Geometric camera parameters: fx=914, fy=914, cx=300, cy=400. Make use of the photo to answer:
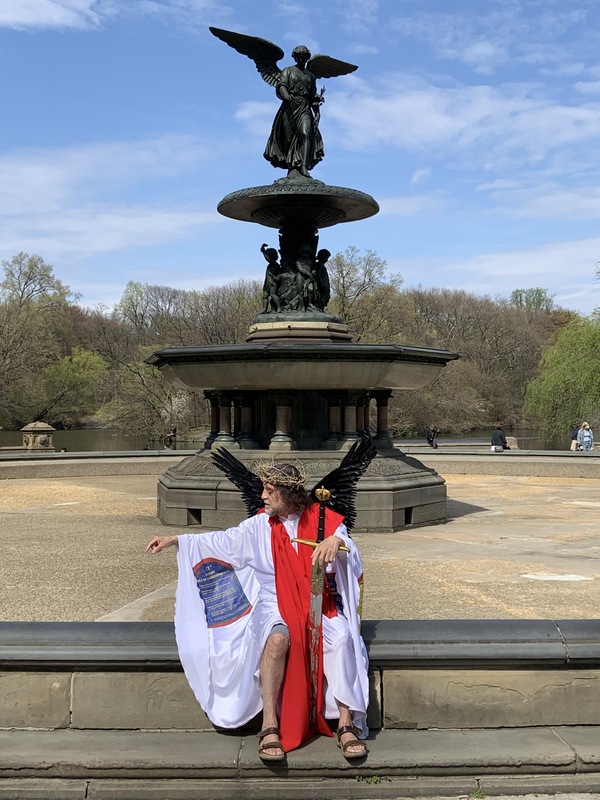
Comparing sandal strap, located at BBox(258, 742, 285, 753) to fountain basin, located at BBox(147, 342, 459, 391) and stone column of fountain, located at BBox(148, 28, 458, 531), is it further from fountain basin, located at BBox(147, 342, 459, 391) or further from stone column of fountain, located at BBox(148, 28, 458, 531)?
fountain basin, located at BBox(147, 342, 459, 391)

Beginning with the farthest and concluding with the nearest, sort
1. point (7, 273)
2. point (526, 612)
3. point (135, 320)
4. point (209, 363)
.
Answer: point (135, 320) < point (7, 273) < point (209, 363) < point (526, 612)

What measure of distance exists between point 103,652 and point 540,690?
2166 mm

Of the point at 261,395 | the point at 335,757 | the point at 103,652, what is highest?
the point at 261,395

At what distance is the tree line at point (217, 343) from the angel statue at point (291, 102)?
86.4 feet

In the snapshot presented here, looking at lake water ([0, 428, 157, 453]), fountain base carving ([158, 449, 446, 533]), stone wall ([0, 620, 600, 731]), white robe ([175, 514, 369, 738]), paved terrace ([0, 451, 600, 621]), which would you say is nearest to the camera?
white robe ([175, 514, 369, 738])

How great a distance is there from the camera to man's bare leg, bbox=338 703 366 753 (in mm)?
4239

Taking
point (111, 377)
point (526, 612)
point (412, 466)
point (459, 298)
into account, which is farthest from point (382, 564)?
point (459, 298)

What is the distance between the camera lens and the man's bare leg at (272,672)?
4.27 meters

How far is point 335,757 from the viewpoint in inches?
168

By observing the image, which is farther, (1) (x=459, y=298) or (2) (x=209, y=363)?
(1) (x=459, y=298)

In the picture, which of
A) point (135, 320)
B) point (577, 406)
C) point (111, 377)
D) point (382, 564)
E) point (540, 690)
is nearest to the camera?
point (540, 690)

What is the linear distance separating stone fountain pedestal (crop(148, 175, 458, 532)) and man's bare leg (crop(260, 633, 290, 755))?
23.3ft

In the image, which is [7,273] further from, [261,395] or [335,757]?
[335,757]

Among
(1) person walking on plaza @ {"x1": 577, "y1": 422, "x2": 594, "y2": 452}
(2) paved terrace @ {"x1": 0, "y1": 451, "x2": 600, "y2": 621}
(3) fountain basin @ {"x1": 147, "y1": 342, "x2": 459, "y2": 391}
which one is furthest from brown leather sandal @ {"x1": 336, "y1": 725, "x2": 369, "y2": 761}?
(1) person walking on plaza @ {"x1": 577, "y1": 422, "x2": 594, "y2": 452}
